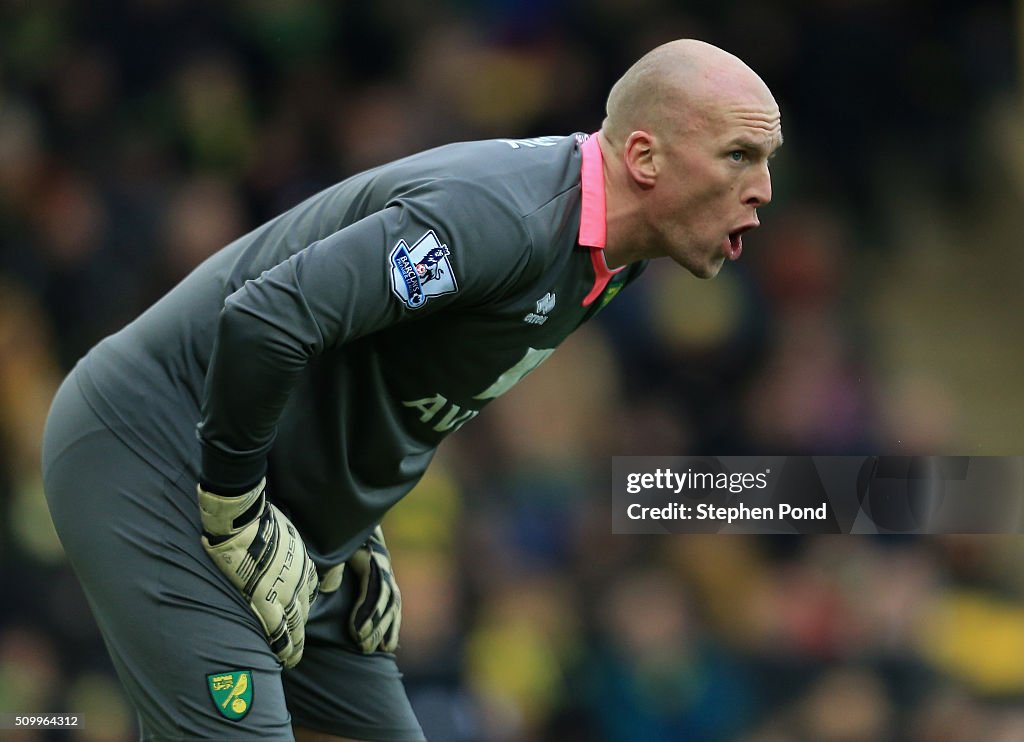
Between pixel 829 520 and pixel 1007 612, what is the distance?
1355mm

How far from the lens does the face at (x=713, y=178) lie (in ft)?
8.14

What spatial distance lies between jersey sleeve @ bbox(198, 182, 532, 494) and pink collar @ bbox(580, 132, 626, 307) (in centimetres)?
19

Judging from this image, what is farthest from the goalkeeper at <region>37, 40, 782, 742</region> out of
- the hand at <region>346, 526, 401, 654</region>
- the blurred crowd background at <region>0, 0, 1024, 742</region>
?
the blurred crowd background at <region>0, 0, 1024, 742</region>

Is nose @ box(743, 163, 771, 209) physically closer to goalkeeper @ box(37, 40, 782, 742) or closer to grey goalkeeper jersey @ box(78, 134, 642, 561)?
goalkeeper @ box(37, 40, 782, 742)

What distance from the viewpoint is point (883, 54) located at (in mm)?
6363

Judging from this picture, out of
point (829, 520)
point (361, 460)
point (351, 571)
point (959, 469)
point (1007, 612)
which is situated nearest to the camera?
point (361, 460)

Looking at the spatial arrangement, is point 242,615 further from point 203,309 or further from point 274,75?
point 274,75

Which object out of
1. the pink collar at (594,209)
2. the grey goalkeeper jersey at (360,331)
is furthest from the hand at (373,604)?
the pink collar at (594,209)

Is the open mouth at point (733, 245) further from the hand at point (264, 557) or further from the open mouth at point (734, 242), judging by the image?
the hand at point (264, 557)

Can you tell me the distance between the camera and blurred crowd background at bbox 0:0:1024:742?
5273 millimetres

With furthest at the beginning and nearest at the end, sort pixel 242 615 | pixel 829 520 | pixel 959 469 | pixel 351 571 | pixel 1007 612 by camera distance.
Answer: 1. pixel 1007 612
2. pixel 959 469
3. pixel 829 520
4. pixel 351 571
5. pixel 242 615

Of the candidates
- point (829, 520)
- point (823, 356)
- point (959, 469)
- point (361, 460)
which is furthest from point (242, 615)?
point (823, 356)

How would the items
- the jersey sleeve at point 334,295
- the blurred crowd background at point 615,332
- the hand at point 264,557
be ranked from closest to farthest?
1. the jersey sleeve at point 334,295
2. the hand at point 264,557
3. the blurred crowd background at point 615,332

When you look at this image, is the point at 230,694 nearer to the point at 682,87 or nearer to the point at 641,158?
the point at 641,158
